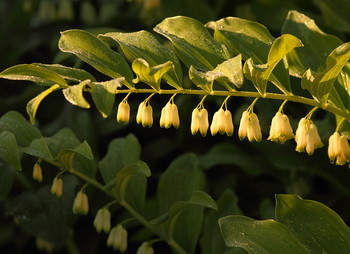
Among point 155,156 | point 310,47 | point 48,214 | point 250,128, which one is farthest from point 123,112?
point 155,156

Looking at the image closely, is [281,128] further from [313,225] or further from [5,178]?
[5,178]

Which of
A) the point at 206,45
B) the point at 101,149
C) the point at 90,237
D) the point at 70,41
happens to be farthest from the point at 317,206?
the point at 101,149

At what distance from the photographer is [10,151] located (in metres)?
A: 1.39

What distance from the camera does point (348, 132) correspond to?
1.43 m

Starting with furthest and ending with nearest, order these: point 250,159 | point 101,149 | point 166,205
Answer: point 101,149, point 250,159, point 166,205

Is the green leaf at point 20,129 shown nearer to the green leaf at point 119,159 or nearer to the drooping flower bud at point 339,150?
the green leaf at point 119,159

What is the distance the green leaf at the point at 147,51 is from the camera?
4.35ft

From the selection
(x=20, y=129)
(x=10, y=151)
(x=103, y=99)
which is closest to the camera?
(x=103, y=99)

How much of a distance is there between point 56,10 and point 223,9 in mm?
699

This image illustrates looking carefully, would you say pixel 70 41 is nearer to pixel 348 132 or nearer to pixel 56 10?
pixel 348 132

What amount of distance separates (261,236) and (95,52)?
436mm

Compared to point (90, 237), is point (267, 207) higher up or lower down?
higher up

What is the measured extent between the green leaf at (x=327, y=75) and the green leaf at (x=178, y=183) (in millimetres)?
580

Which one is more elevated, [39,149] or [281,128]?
[281,128]
